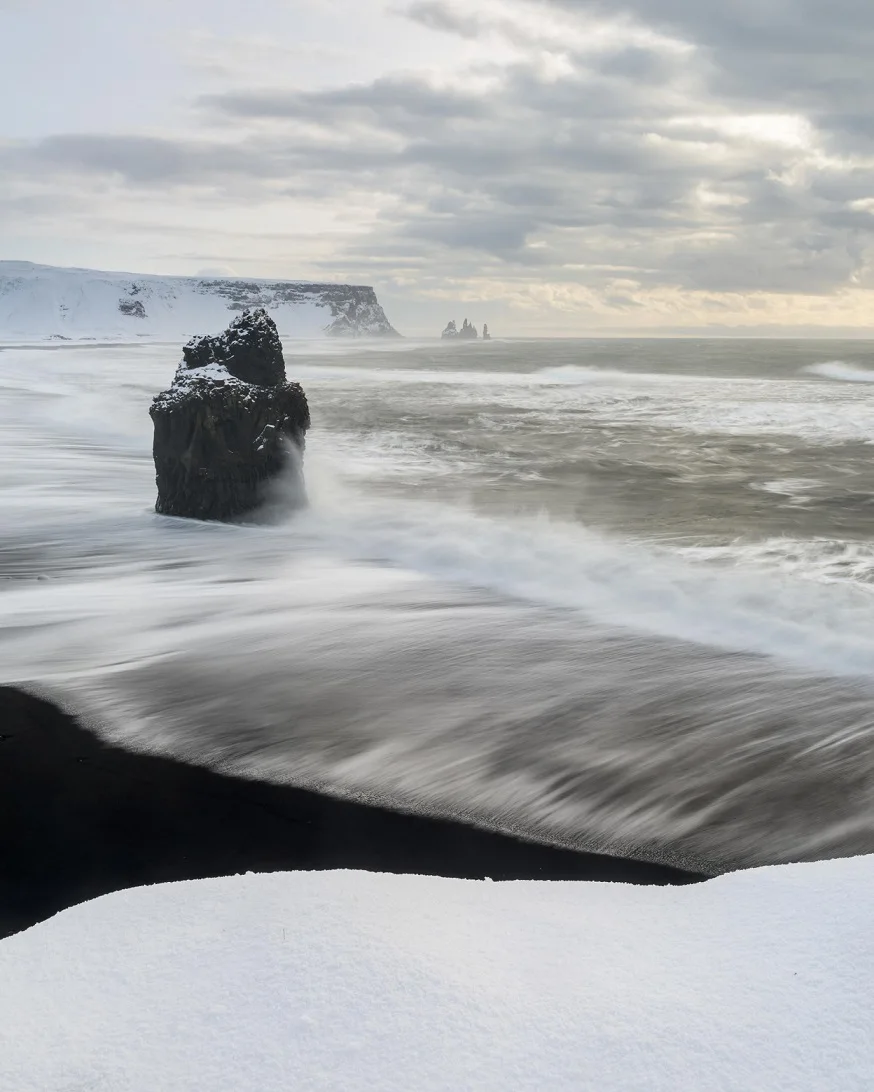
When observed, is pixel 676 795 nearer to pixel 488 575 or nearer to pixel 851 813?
pixel 851 813

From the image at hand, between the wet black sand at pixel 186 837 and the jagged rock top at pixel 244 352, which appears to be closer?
the wet black sand at pixel 186 837

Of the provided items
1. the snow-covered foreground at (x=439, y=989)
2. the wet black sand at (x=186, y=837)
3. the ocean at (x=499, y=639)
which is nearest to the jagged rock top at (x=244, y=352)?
the ocean at (x=499, y=639)

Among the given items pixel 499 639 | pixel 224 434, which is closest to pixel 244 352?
pixel 224 434

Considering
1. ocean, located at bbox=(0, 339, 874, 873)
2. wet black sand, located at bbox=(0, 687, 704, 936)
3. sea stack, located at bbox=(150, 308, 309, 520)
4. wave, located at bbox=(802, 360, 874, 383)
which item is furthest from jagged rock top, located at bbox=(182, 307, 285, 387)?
wave, located at bbox=(802, 360, 874, 383)

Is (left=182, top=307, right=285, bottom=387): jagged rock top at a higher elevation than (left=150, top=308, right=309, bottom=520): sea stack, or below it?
higher

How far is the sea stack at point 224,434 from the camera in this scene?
1622cm

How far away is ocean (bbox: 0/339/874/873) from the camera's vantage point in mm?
6418

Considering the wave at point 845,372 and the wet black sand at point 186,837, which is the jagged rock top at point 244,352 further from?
the wave at point 845,372

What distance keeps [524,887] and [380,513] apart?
13044mm

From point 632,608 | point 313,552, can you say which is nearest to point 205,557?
point 313,552

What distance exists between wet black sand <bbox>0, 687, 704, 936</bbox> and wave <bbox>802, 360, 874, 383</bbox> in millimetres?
67846

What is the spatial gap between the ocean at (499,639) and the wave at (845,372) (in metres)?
49.8

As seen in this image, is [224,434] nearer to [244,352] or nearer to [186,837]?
[244,352]

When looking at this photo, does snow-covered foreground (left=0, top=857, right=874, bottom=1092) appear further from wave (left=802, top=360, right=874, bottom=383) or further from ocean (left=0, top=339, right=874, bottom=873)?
wave (left=802, top=360, right=874, bottom=383)
